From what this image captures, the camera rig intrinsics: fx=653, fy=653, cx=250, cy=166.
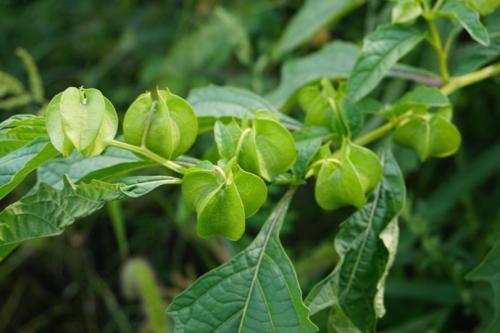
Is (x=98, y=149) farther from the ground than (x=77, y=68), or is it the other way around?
(x=77, y=68)

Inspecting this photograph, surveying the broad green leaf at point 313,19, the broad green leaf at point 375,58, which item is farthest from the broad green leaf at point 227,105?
the broad green leaf at point 313,19

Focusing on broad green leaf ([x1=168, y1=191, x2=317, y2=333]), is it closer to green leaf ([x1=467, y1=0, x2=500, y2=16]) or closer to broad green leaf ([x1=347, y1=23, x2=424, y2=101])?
broad green leaf ([x1=347, y1=23, x2=424, y2=101])

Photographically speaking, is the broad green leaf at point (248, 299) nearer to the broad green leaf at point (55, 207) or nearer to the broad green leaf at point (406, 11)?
the broad green leaf at point (55, 207)

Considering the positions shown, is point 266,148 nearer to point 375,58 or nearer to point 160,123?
point 160,123

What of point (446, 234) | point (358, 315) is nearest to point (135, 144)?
point (358, 315)

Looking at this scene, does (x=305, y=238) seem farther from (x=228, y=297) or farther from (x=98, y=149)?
(x=98, y=149)
